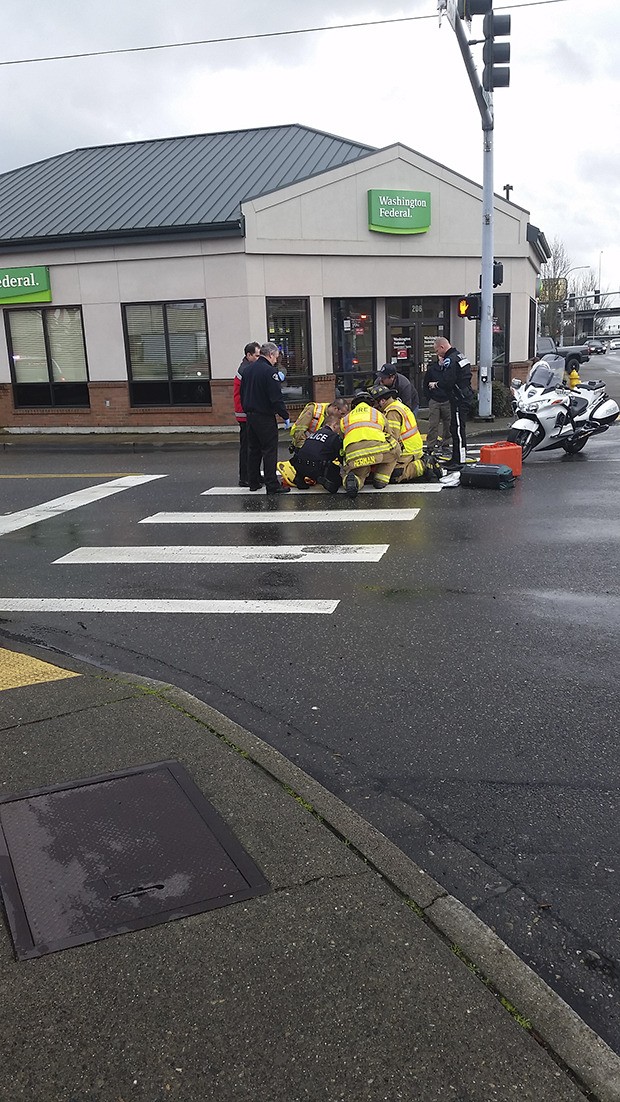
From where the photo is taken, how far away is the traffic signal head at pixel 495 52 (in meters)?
14.6

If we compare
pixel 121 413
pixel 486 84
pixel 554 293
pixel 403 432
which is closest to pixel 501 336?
pixel 486 84

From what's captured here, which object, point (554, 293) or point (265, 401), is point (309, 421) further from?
point (554, 293)

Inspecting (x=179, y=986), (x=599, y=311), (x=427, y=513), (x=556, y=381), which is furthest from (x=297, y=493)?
(x=599, y=311)

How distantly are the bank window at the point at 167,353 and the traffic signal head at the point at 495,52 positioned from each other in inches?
310

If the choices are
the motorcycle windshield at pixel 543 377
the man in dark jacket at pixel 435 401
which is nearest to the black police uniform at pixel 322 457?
the man in dark jacket at pixel 435 401

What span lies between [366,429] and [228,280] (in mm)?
9647

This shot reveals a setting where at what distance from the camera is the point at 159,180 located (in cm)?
2253

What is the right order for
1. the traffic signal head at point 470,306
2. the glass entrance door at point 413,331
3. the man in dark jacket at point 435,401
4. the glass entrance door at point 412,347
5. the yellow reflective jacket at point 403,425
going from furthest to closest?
the glass entrance door at point 412,347
the glass entrance door at point 413,331
the traffic signal head at point 470,306
the man in dark jacket at point 435,401
the yellow reflective jacket at point 403,425

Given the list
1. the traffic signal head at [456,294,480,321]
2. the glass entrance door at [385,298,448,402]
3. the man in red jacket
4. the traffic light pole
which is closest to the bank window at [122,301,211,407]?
the glass entrance door at [385,298,448,402]

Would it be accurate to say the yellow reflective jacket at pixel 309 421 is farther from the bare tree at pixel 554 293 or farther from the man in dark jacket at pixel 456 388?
the bare tree at pixel 554 293

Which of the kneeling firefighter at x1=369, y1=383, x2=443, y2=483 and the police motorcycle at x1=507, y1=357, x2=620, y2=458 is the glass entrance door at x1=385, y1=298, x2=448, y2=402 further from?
the kneeling firefighter at x1=369, y1=383, x2=443, y2=483

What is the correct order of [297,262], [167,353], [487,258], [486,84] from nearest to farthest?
1. [486,84]
2. [487,258]
3. [297,262]
4. [167,353]

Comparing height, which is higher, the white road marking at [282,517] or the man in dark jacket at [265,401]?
the man in dark jacket at [265,401]

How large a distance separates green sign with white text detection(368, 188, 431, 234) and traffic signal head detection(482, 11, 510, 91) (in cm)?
551
